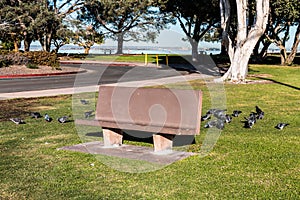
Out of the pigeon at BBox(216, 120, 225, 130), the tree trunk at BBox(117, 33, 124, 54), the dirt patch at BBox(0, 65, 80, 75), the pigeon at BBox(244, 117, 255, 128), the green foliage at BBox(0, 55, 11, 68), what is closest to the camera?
the pigeon at BBox(216, 120, 225, 130)

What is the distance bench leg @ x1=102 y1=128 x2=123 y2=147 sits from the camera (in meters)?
7.29

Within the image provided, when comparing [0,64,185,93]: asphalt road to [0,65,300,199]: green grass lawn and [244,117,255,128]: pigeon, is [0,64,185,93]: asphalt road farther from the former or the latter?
[244,117,255,128]: pigeon

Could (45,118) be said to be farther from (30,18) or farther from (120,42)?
(120,42)

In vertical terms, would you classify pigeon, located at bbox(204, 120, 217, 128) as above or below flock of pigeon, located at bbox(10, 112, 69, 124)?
above

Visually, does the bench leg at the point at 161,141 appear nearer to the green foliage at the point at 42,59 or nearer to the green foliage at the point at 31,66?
the green foliage at the point at 31,66

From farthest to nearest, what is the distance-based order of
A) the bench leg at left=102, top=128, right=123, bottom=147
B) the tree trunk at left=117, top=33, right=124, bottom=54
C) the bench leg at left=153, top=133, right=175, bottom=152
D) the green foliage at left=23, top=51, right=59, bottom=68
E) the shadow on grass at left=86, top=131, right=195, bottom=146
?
the tree trunk at left=117, top=33, right=124, bottom=54 → the green foliage at left=23, top=51, right=59, bottom=68 → the shadow on grass at left=86, top=131, right=195, bottom=146 → the bench leg at left=102, top=128, right=123, bottom=147 → the bench leg at left=153, top=133, right=175, bottom=152

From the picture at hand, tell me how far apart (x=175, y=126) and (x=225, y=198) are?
167 cm

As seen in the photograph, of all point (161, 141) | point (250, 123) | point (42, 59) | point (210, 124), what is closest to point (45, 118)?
point (210, 124)

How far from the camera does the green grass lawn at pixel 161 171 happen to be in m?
5.05

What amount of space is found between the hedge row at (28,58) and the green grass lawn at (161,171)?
2095 cm

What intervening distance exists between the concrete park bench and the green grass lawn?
0.59m

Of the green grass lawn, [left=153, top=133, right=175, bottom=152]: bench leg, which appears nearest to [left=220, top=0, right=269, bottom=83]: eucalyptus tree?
the green grass lawn

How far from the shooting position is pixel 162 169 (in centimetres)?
→ 600

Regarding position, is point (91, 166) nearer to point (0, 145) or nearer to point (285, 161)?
point (0, 145)
